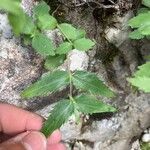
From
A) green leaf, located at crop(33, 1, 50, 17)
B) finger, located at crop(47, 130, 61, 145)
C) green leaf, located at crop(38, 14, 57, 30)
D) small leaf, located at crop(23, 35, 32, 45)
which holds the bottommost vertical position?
finger, located at crop(47, 130, 61, 145)

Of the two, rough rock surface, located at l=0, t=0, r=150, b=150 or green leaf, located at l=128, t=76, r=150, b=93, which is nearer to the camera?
green leaf, located at l=128, t=76, r=150, b=93

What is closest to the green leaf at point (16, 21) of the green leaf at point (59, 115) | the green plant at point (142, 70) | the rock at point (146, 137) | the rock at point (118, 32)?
the green plant at point (142, 70)

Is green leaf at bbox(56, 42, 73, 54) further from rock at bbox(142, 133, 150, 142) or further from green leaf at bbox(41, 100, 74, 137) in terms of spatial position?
rock at bbox(142, 133, 150, 142)

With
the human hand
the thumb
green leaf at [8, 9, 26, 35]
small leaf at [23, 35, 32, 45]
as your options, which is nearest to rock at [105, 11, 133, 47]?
small leaf at [23, 35, 32, 45]

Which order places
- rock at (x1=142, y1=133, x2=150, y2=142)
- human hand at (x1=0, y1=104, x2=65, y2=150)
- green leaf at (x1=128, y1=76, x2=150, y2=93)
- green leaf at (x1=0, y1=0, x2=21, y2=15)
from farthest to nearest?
1. rock at (x1=142, y1=133, x2=150, y2=142)
2. human hand at (x1=0, y1=104, x2=65, y2=150)
3. green leaf at (x1=128, y1=76, x2=150, y2=93)
4. green leaf at (x1=0, y1=0, x2=21, y2=15)

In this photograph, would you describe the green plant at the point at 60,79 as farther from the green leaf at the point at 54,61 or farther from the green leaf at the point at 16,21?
the green leaf at the point at 16,21

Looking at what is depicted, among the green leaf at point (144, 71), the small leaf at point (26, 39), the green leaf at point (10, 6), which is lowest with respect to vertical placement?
the green leaf at point (144, 71)
